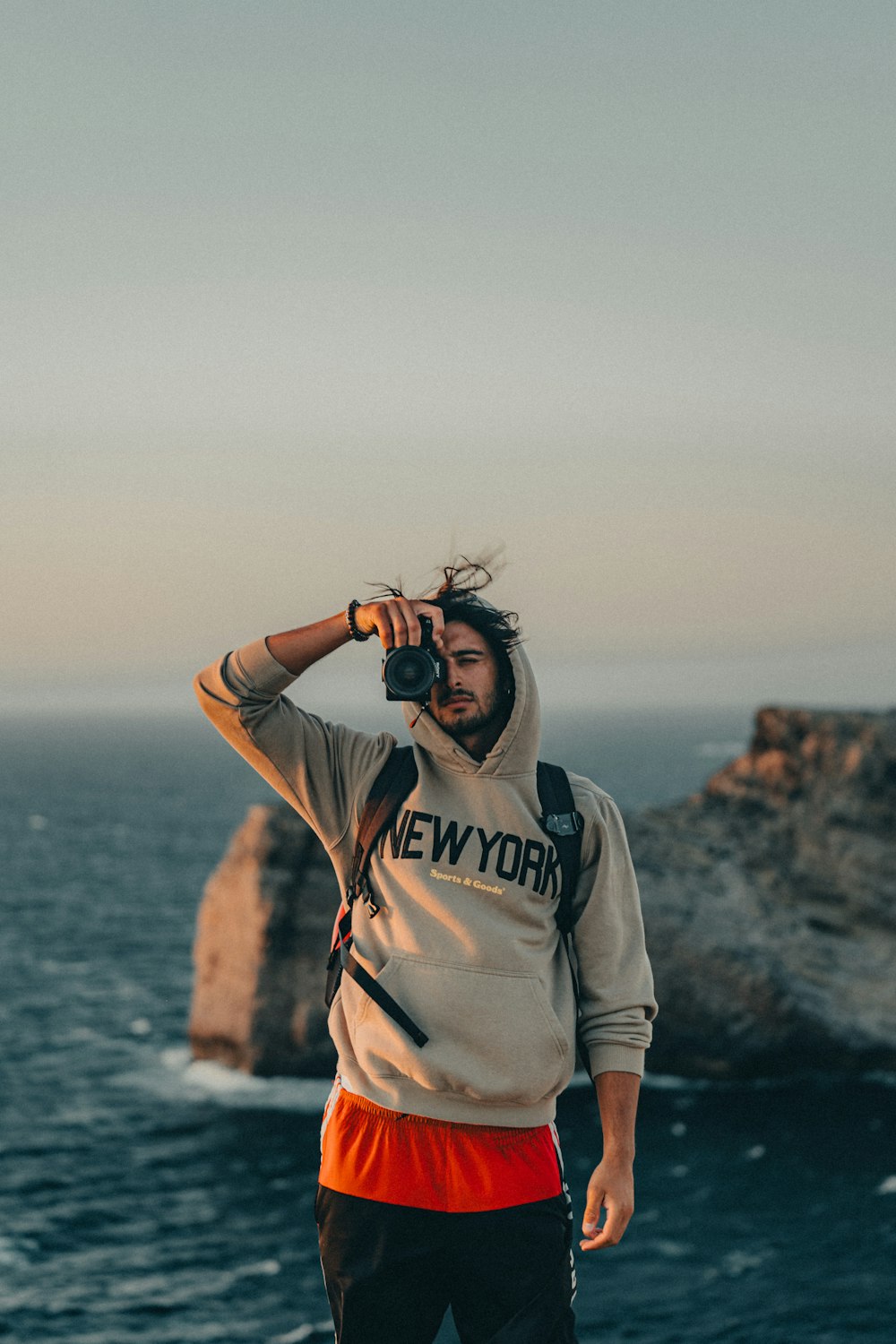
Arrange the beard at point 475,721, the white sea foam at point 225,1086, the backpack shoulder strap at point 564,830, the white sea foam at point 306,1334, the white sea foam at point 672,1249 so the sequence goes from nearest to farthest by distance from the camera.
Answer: the backpack shoulder strap at point 564,830, the beard at point 475,721, the white sea foam at point 306,1334, the white sea foam at point 672,1249, the white sea foam at point 225,1086

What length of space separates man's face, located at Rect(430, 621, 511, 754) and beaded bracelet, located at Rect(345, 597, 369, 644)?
241 millimetres

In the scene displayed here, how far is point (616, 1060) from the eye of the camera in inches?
142

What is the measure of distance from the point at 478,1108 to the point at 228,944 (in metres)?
14.5

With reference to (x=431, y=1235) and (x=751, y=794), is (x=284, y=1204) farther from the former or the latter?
(x=431, y=1235)

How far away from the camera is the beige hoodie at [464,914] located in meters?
3.46

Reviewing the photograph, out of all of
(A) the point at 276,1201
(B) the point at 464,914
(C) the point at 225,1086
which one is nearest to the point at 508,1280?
(B) the point at 464,914

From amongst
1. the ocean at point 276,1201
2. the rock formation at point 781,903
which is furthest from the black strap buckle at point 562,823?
the rock formation at point 781,903

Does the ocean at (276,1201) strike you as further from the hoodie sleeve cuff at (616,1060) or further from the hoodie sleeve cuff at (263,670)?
the hoodie sleeve cuff at (263,670)

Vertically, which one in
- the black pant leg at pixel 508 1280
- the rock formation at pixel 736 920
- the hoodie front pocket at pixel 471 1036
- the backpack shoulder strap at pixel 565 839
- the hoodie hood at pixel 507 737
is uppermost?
the hoodie hood at pixel 507 737

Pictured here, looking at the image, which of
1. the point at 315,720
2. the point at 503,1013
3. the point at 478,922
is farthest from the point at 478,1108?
the point at 315,720

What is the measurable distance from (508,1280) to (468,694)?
1.60 m

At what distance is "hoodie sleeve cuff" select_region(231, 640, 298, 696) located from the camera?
12.2 ft

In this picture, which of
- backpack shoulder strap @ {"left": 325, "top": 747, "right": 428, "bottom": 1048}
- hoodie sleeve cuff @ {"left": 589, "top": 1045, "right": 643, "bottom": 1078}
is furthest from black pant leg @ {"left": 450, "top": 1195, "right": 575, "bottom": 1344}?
backpack shoulder strap @ {"left": 325, "top": 747, "right": 428, "bottom": 1048}

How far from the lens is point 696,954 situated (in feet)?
53.3
